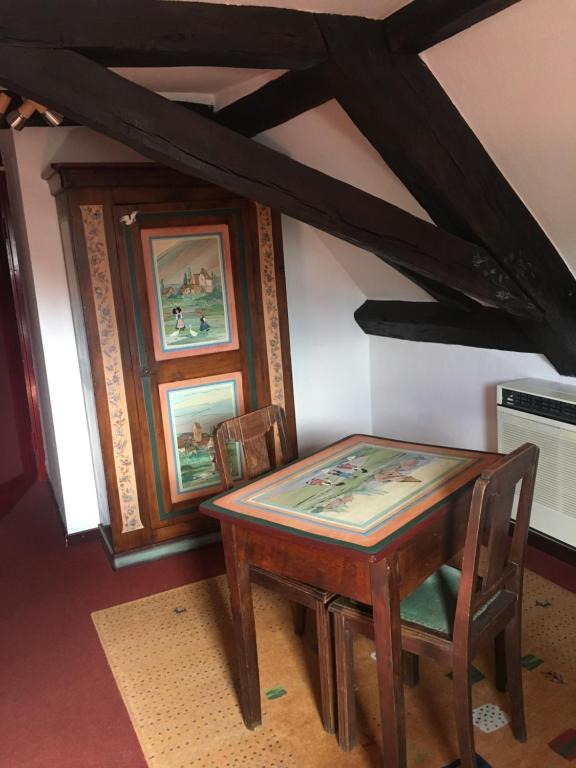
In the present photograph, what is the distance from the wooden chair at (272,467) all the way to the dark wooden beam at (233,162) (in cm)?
78

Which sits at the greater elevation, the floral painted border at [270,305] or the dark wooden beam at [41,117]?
the dark wooden beam at [41,117]

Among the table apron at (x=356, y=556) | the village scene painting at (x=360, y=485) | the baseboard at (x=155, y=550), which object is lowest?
the baseboard at (x=155, y=550)

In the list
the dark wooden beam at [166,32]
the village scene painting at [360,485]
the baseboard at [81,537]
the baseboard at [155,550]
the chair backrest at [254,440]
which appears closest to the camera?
the dark wooden beam at [166,32]

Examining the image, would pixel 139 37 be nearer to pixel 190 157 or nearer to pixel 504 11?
pixel 190 157

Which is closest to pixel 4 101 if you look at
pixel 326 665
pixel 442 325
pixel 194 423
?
pixel 194 423

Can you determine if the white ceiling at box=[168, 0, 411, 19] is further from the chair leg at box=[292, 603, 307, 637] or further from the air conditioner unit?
the chair leg at box=[292, 603, 307, 637]

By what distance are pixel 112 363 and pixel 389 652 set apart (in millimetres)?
1946

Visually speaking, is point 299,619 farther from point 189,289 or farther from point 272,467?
point 189,289

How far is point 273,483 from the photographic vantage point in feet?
7.52

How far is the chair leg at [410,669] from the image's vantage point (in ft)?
7.73

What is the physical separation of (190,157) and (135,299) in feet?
4.22

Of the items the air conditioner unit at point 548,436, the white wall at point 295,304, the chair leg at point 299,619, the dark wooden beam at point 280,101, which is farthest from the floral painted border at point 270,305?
the chair leg at point 299,619

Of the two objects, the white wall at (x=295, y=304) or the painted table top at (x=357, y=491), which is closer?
the painted table top at (x=357, y=491)

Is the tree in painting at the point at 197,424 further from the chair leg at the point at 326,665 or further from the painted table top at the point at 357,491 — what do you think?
the chair leg at the point at 326,665
